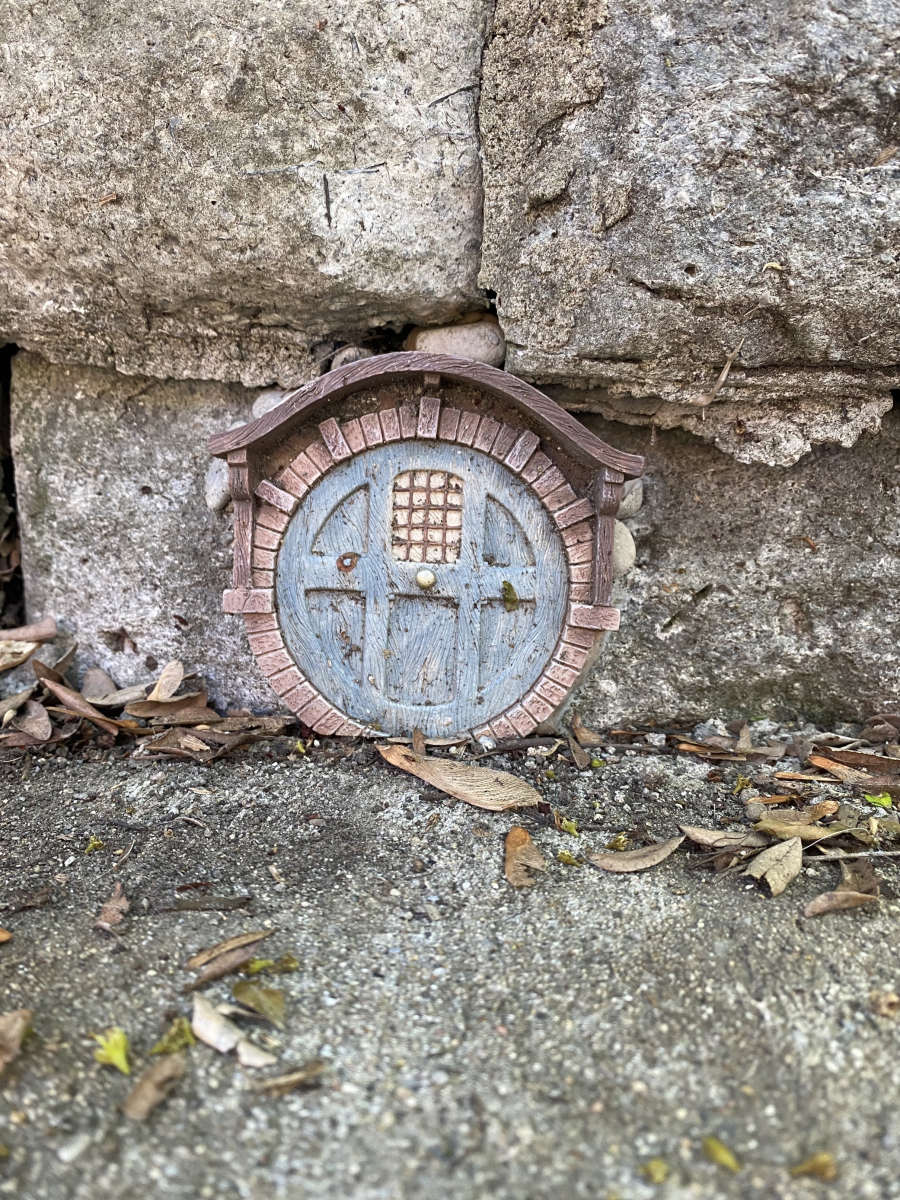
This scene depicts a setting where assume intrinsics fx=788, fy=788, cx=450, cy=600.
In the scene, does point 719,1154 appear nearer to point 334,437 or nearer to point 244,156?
point 334,437

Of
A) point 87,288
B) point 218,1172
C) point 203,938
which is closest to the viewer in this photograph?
point 218,1172

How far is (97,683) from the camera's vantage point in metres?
2.73

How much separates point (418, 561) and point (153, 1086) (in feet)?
4.72

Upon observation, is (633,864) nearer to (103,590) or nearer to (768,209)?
(768,209)

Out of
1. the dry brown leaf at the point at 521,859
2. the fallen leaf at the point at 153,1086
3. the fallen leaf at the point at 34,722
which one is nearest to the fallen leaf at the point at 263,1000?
the fallen leaf at the point at 153,1086

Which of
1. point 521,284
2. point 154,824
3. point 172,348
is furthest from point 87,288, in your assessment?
point 154,824

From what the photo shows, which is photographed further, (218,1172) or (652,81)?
(652,81)

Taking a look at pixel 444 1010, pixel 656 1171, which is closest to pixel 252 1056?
pixel 444 1010

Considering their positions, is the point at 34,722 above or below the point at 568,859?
above

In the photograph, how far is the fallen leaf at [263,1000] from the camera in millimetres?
1424

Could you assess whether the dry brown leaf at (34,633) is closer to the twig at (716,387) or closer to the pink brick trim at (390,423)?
the pink brick trim at (390,423)

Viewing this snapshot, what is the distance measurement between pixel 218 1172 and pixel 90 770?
55.7 inches

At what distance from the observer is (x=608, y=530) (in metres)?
2.25

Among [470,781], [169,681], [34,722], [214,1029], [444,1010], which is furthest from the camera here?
[169,681]
